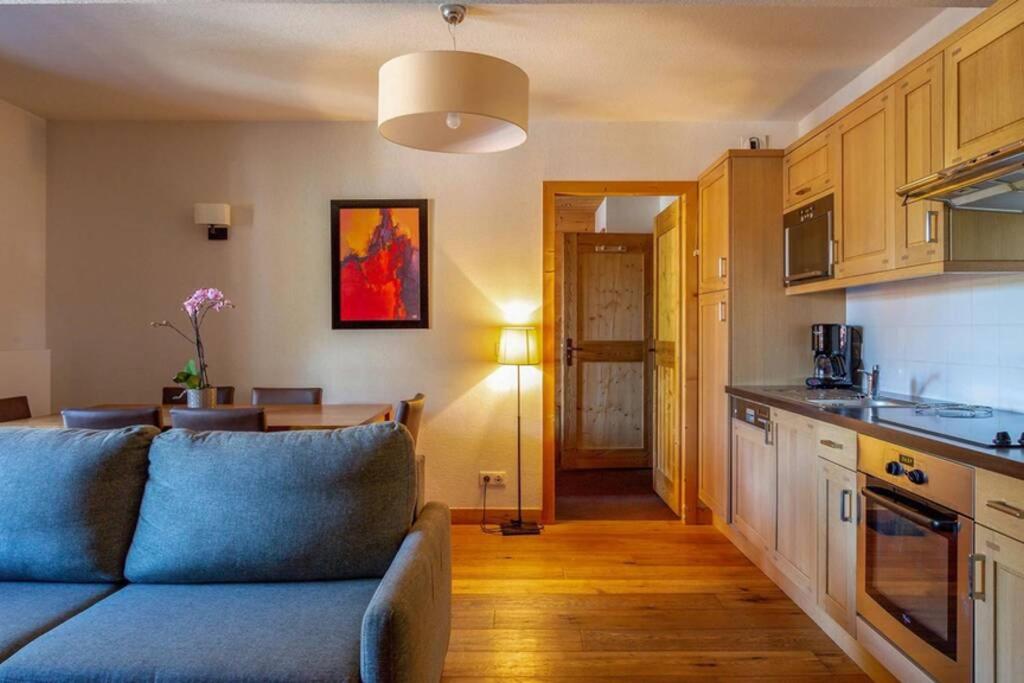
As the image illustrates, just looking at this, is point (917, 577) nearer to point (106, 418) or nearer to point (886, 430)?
point (886, 430)

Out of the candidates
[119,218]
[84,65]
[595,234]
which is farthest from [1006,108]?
[119,218]

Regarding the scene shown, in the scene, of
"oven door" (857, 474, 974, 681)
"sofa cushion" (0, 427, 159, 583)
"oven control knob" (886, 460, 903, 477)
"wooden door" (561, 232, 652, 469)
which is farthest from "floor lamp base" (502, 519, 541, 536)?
"sofa cushion" (0, 427, 159, 583)

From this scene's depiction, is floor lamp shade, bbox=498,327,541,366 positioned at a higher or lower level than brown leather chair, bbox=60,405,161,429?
higher

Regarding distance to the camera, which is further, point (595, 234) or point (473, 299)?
point (595, 234)

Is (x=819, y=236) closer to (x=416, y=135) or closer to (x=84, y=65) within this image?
(x=416, y=135)

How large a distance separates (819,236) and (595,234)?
2529mm

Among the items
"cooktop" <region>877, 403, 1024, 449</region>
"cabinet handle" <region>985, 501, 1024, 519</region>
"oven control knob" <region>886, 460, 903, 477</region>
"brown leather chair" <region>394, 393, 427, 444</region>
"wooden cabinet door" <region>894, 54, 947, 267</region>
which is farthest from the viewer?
"brown leather chair" <region>394, 393, 427, 444</region>

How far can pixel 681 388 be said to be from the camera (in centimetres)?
403

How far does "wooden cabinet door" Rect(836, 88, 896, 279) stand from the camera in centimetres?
246

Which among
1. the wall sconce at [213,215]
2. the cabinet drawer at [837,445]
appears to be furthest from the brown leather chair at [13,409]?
the cabinet drawer at [837,445]

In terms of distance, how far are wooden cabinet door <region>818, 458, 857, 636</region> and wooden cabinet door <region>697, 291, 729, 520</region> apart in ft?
3.26

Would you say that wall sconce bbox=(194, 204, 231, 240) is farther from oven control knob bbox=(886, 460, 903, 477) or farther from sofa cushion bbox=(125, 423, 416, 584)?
oven control knob bbox=(886, 460, 903, 477)

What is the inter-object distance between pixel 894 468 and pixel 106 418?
3057mm

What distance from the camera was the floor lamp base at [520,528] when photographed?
3.77 m
